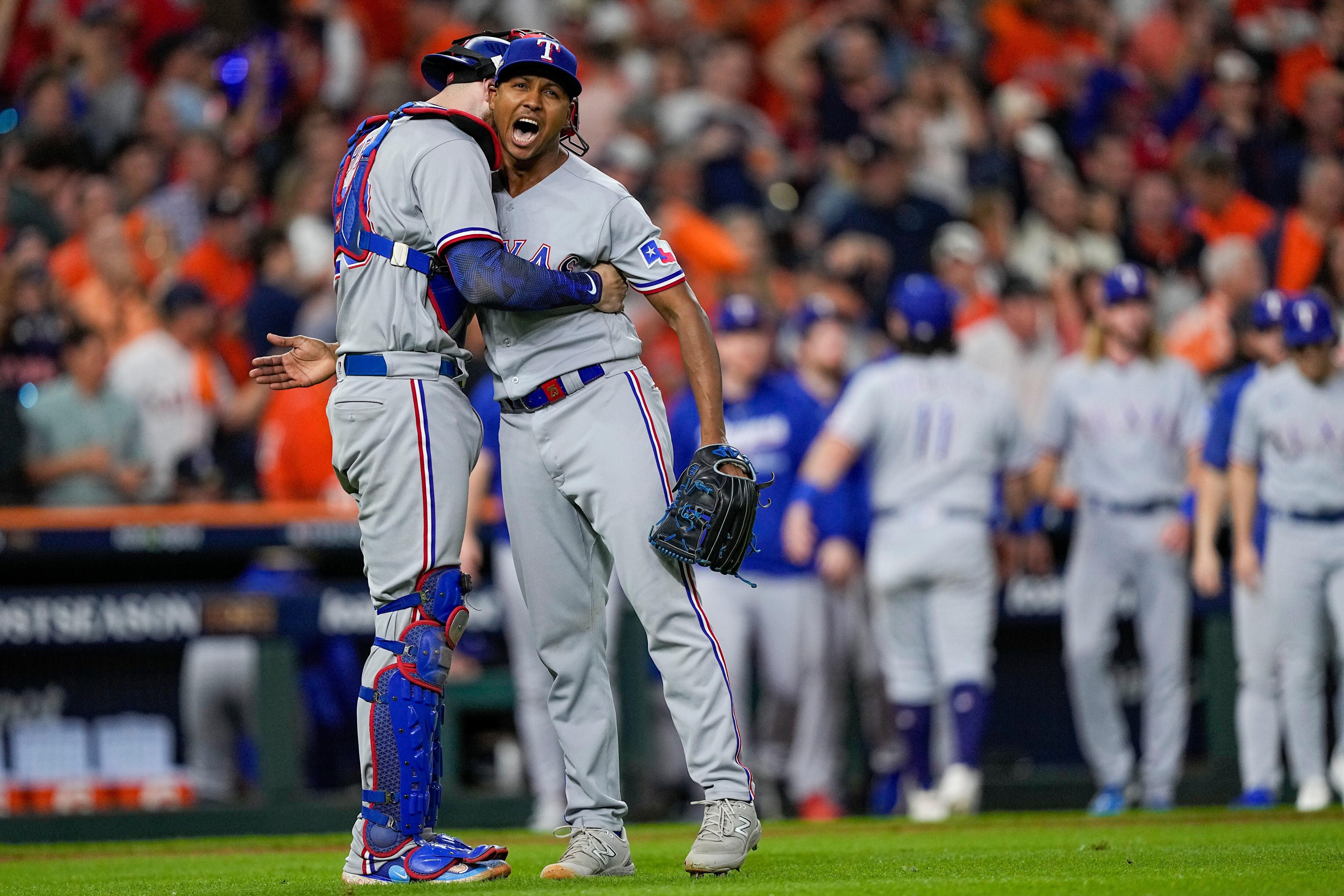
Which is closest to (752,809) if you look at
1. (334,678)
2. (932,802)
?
(932,802)

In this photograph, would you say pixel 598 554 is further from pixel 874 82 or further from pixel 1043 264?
pixel 874 82

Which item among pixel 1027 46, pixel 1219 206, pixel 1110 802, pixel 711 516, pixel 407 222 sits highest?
pixel 1027 46

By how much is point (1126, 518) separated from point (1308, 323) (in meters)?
1.17

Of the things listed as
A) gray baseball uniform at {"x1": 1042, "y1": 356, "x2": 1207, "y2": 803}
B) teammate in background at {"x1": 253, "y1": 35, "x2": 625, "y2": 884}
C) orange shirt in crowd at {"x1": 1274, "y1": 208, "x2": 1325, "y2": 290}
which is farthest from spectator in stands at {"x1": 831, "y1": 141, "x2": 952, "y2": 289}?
teammate in background at {"x1": 253, "y1": 35, "x2": 625, "y2": 884}

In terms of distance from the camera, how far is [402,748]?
4207mm

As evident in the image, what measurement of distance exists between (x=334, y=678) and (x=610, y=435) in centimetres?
407

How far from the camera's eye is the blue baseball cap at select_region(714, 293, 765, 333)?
27.2 feet

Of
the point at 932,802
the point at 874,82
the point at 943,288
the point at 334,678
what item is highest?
the point at 874,82

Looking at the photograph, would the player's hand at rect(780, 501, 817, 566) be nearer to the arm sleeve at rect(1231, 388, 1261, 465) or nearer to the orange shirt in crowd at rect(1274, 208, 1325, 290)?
the arm sleeve at rect(1231, 388, 1261, 465)

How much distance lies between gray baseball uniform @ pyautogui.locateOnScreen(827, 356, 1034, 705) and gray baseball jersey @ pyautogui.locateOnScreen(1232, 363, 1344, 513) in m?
1.04

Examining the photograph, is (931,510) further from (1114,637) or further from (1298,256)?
(1298,256)

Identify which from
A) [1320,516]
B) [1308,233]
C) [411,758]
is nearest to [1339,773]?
[1320,516]

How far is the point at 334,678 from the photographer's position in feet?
26.4

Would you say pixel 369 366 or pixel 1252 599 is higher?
pixel 369 366
